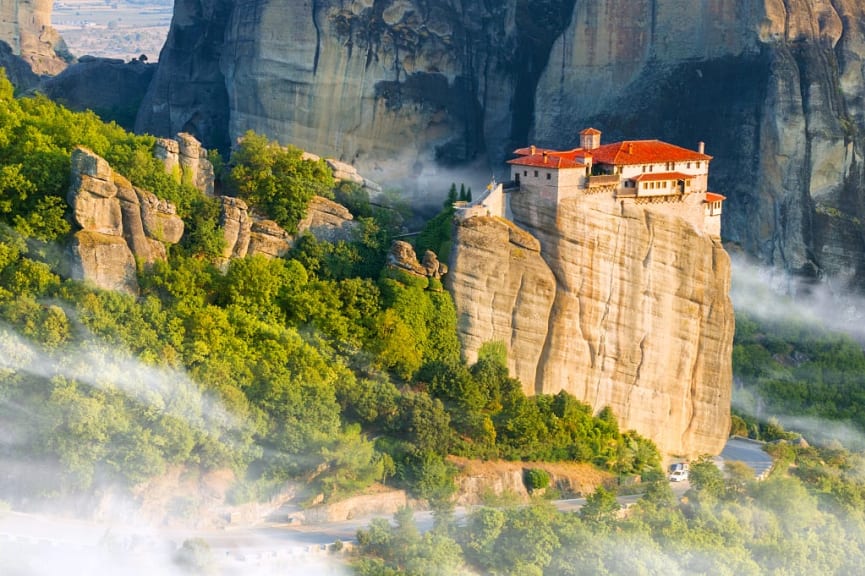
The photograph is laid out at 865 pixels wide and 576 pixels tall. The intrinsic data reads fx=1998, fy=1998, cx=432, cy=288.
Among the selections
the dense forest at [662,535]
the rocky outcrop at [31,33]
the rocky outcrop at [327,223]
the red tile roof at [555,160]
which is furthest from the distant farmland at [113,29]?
the dense forest at [662,535]

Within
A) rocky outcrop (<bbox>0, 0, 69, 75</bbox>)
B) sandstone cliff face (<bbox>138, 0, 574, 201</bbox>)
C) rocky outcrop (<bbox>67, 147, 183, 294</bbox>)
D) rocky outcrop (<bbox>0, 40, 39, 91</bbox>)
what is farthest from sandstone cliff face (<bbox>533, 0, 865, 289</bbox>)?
rocky outcrop (<bbox>0, 0, 69, 75</bbox>)

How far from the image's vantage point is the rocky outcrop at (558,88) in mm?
63688

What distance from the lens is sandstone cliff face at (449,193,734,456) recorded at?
1778 inches

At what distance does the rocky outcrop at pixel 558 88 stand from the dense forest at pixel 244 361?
1931 cm

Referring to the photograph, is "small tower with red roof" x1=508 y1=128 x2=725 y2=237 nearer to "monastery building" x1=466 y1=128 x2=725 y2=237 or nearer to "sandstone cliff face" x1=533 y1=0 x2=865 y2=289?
"monastery building" x1=466 y1=128 x2=725 y2=237

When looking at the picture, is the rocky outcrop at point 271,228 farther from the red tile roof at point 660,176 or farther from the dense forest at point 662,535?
the dense forest at point 662,535

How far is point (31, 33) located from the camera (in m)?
86.8

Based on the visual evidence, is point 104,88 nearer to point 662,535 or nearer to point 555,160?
point 555,160

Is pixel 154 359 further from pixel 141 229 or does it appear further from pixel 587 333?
pixel 587 333

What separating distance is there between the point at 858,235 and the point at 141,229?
2836 centimetres

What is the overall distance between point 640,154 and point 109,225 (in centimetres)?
1259

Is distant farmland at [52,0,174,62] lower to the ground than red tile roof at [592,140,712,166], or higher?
higher

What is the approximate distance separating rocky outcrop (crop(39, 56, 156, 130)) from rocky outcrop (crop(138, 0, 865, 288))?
1863 millimetres

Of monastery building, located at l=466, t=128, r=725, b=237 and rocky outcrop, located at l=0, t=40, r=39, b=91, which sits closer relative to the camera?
monastery building, located at l=466, t=128, r=725, b=237
